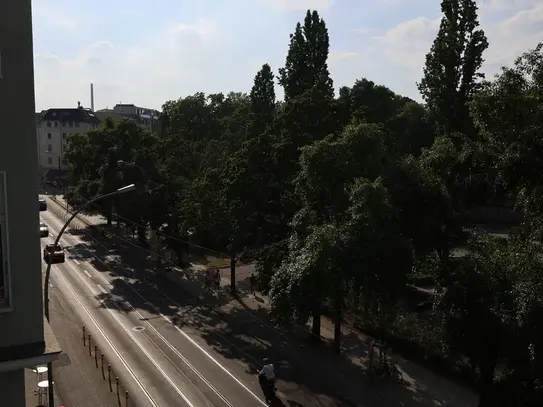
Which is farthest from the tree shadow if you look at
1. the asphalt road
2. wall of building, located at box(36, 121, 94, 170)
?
wall of building, located at box(36, 121, 94, 170)

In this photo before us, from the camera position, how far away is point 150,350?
2339 centimetres

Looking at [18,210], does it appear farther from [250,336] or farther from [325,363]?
[250,336]

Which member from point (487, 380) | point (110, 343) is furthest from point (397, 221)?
point (110, 343)

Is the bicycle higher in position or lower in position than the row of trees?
lower

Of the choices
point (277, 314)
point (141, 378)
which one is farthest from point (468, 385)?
point (141, 378)

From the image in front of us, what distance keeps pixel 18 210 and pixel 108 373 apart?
1513 centimetres

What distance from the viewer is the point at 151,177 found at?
39219mm

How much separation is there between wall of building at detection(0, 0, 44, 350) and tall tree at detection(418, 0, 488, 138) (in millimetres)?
34771

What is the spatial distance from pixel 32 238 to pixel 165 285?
27.8 meters

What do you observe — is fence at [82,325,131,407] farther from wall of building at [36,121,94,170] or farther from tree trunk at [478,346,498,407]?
wall of building at [36,121,94,170]

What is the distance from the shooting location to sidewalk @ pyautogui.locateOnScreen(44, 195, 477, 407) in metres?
18.9

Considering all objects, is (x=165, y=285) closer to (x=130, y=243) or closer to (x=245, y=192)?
(x=245, y=192)

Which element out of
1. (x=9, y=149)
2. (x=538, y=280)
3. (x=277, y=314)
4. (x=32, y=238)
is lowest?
(x=277, y=314)

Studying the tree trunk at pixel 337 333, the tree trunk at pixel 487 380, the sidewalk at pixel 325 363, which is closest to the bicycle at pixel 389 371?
the sidewalk at pixel 325 363
